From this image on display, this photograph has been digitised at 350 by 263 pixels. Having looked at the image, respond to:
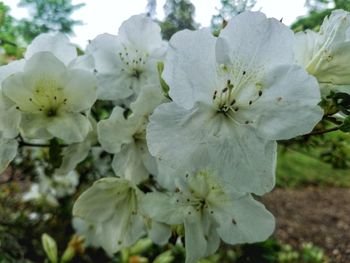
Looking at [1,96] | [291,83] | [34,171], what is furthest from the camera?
[34,171]

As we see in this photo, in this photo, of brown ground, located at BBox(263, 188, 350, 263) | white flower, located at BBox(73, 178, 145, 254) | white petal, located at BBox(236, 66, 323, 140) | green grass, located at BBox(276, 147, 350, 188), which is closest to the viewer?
white petal, located at BBox(236, 66, 323, 140)

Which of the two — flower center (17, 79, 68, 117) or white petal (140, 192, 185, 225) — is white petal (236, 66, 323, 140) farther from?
flower center (17, 79, 68, 117)

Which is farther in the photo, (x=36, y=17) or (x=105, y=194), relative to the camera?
(x=36, y=17)

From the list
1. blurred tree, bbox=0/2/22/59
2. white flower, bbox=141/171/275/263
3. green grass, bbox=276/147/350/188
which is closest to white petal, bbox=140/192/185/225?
white flower, bbox=141/171/275/263

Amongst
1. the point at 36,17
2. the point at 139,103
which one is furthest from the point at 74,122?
the point at 36,17

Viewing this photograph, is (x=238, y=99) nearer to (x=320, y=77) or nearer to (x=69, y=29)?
(x=320, y=77)

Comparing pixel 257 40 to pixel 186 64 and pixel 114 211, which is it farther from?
pixel 114 211

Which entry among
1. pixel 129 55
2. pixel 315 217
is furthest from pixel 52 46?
pixel 315 217
